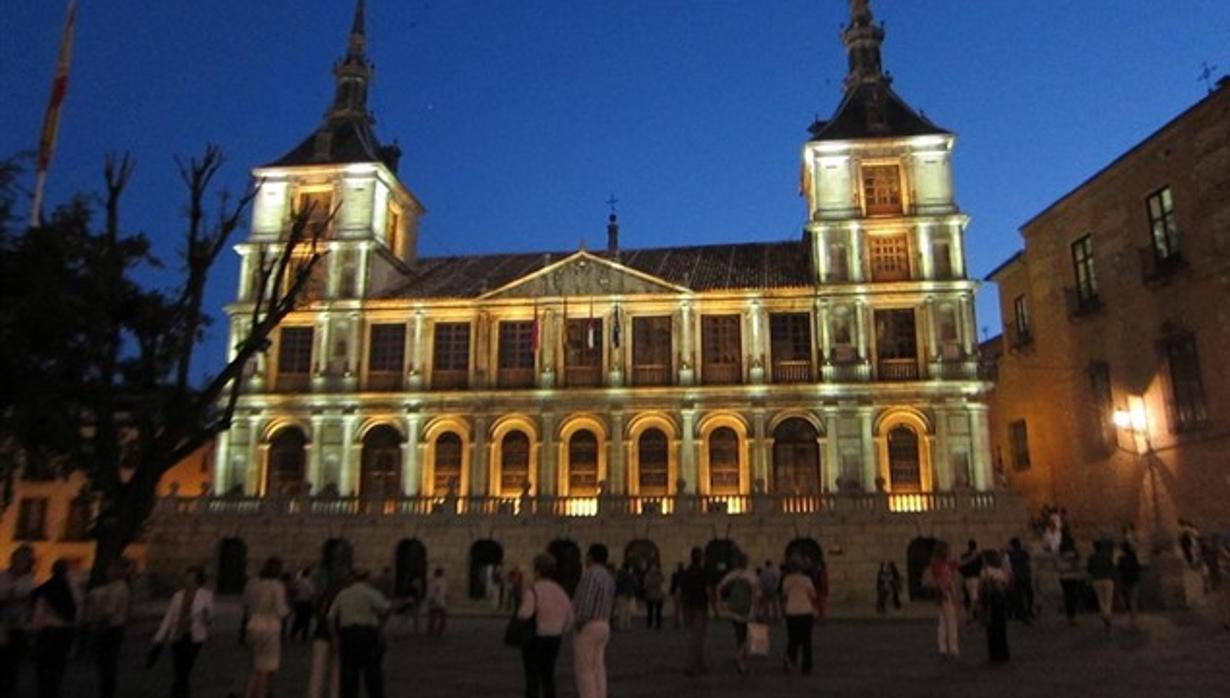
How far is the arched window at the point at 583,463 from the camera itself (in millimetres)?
36938

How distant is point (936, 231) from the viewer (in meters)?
37.9

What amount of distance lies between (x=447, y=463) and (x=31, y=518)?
21.1 metres

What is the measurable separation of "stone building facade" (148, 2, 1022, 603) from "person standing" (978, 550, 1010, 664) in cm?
1885

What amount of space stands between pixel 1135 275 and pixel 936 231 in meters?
9.81

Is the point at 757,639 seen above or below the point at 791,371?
below

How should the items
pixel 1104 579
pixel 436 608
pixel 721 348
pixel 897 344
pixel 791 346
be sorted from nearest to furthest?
pixel 1104 579 → pixel 436 608 → pixel 897 344 → pixel 791 346 → pixel 721 348

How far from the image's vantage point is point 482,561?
33000mm

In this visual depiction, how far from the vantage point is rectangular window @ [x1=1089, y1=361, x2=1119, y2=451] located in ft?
100.0

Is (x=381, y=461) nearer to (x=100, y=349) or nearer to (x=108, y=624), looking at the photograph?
(x=100, y=349)

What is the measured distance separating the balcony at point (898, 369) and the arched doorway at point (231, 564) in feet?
82.0

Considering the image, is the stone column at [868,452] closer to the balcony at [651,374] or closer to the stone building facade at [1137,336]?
the stone building facade at [1137,336]

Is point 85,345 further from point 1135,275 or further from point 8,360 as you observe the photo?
point 1135,275

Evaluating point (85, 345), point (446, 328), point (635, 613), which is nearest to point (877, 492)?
point (635, 613)

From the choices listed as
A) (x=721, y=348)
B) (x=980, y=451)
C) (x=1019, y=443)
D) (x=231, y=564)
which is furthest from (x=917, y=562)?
(x=231, y=564)
